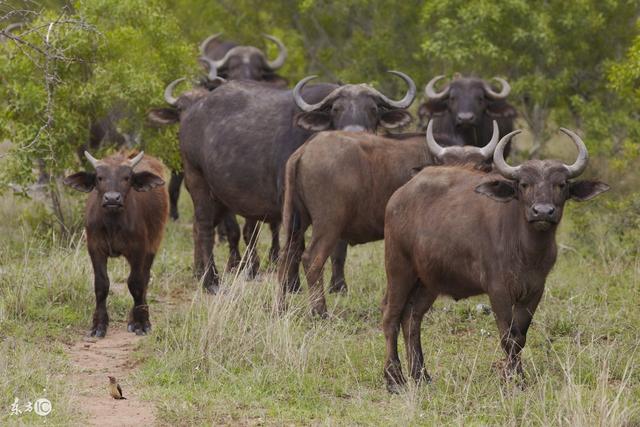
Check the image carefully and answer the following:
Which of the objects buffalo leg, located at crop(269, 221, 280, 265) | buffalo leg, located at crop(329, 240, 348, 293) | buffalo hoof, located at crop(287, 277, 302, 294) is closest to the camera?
buffalo hoof, located at crop(287, 277, 302, 294)

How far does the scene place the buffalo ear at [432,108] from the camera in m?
13.4

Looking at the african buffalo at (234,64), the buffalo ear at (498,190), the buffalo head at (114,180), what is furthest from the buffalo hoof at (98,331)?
the african buffalo at (234,64)

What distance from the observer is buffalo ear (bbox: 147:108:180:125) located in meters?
12.9

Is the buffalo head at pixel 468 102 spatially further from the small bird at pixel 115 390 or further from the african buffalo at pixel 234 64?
the small bird at pixel 115 390

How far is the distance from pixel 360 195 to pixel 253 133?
210cm

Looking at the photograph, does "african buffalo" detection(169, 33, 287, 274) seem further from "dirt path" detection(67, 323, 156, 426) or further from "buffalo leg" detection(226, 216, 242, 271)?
"dirt path" detection(67, 323, 156, 426)

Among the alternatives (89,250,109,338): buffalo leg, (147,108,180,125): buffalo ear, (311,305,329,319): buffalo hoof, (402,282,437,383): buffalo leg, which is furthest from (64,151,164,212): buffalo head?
(147,108,180,125): buffalo ear

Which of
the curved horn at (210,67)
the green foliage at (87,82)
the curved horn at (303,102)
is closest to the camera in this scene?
the curved horn at (303,102)

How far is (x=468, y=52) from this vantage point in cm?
1503

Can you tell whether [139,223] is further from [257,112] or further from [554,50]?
[554,50]

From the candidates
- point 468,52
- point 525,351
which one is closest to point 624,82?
point 468,52

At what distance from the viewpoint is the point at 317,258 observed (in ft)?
33.2

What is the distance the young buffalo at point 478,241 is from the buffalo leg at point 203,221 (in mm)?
4072

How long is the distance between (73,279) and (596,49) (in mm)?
8806
